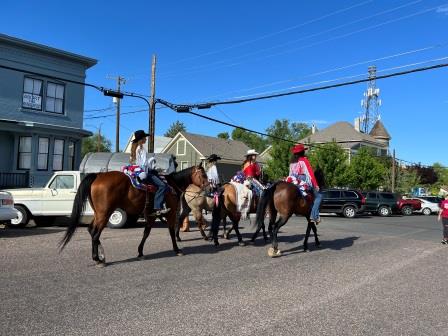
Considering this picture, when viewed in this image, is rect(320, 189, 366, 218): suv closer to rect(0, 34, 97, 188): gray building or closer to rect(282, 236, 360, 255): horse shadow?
rect(282, 236, 360, 255): horse shadow

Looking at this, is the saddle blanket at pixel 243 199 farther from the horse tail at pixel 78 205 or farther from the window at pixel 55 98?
the window at pixel 55 98

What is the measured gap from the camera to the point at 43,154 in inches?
961

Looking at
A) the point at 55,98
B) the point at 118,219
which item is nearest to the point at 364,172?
the point at 55,98

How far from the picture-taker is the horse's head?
1101cm

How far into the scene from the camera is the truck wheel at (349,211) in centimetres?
2934

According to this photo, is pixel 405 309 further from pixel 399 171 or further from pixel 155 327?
pixel 399 171

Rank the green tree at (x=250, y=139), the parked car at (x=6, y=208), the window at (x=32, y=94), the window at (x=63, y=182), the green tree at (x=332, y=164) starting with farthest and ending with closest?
the green tree at (x=250, y=139) < the green tree at (x=332, y=164) < the window at (x=32, y=94) < the window at (x=63, y=182) < the parked car at (x=6, y=208)

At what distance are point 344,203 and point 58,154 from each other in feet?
59.0

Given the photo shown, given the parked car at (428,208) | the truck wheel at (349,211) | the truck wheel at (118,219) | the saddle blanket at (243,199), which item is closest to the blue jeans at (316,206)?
the saddle blanket at (243,199)

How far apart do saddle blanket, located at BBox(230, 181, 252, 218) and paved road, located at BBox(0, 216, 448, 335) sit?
1.05 metres

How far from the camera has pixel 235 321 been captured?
17.1ft

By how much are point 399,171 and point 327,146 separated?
68.7 feet

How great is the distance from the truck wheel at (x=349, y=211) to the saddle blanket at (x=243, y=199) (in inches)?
762

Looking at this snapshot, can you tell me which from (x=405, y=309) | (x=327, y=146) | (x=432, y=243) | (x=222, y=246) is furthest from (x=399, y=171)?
(x=405, y=309)
